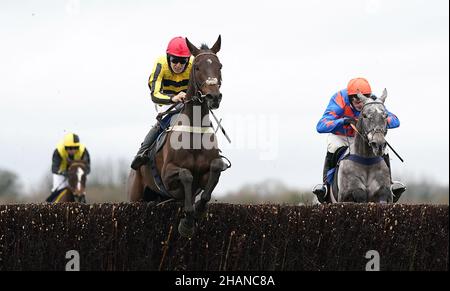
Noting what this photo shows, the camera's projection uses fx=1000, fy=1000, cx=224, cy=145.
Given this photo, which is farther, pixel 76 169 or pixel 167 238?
pixel 76 169

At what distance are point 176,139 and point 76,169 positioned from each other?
8.00 meters

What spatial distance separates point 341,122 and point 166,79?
2221mm

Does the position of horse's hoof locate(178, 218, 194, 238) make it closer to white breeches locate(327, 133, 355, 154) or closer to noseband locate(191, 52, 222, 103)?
noseband locate(191, 52, 222, 103)

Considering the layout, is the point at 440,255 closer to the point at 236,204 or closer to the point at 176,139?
the point at 236,204

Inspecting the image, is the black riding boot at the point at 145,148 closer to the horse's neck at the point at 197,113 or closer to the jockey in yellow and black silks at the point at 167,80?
the jockey in yellow and black silks at the point at 167,80

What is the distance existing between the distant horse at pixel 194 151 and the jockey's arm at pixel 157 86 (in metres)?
0.45

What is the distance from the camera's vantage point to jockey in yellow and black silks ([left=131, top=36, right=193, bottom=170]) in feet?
33.1

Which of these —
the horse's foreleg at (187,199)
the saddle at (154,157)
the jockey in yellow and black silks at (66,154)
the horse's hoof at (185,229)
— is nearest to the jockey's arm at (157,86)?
the saddle at (154,157)

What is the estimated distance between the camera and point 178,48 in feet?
33.1

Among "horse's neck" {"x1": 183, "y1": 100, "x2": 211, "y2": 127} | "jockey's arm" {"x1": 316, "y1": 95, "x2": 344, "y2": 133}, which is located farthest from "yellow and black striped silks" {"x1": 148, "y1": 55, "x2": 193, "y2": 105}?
"jockey's arm" {"x1": 316, "y1": 95, "x2": 344, "y2": 133}

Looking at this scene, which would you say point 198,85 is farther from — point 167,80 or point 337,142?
point 337,142

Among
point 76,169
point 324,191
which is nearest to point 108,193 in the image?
point 76,169

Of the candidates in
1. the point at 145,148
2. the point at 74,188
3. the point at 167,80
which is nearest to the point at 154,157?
the point at 145,148
